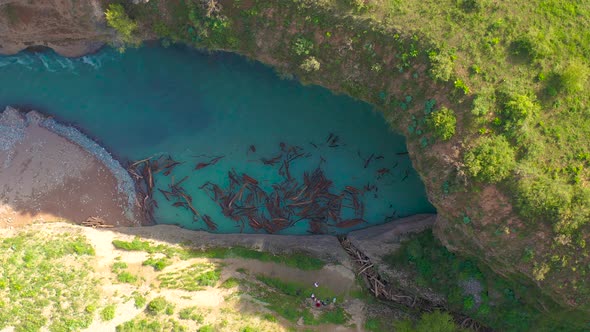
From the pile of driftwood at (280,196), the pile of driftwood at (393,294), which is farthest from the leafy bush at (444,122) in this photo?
the pile of driftwood at (393,294)

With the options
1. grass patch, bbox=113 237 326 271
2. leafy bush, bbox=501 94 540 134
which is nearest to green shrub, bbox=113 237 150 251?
grass patch, bbox=113 237 326 271

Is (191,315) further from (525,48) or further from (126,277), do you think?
(525,48)

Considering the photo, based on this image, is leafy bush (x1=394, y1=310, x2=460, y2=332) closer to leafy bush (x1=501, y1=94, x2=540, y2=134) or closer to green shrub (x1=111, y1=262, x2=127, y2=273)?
leafy bush (x1=501, y1=94, x2=540, y2=134)

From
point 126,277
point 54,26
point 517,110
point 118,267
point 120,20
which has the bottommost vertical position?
point 126,277

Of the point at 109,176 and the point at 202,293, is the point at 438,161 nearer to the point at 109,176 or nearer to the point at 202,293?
the point at 202,293

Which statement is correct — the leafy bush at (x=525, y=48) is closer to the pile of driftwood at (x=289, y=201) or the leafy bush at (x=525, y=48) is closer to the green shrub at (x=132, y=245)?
the pile of driftwood at (x=289, y=201)

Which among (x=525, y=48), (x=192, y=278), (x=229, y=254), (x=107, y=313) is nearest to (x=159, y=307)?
(x=192, y=278)
